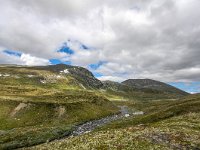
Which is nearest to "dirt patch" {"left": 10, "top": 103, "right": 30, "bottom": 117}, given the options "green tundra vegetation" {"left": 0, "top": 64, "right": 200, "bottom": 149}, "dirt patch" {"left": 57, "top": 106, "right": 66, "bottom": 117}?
"green tundra vegetation" {"left": 0, "top": 64, "right": 200, "bottom": 149}

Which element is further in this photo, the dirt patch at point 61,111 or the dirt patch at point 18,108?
the dirt patch at point 61,111

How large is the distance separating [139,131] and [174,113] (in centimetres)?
4679

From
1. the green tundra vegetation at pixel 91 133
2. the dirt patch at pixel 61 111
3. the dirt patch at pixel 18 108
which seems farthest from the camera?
the dirt patch at pixel 61 111

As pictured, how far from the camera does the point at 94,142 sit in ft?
150

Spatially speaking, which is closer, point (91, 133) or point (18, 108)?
point (91, 133)

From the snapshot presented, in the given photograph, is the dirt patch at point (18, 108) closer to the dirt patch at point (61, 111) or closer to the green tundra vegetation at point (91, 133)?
the green tundra vegetation at point (91, 133)

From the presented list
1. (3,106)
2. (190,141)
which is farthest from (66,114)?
(190,141)

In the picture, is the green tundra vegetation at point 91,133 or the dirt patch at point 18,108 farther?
the dirt patch at point 18,108

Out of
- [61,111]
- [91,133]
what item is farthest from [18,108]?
[91,133]

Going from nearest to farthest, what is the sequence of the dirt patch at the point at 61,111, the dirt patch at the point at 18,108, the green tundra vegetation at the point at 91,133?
the green tundra vegetation at the point at 91,133 → the dirt patch at the point at 18,108 → the dirt patch at the point at 61,111

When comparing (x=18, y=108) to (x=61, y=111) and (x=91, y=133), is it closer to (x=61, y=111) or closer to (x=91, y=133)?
(x=61, y=111)

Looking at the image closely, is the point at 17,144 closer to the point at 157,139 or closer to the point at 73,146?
the point at 73,146

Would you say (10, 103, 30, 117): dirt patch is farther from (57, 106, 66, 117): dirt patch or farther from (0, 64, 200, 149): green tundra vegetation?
(57, 106, 66, 117): dirt patch

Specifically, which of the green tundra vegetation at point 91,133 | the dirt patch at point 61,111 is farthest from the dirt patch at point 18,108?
the dirt patch at point 61,111
